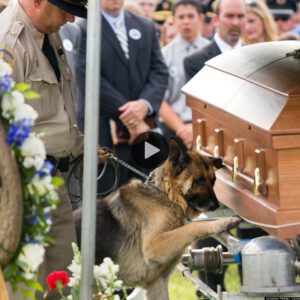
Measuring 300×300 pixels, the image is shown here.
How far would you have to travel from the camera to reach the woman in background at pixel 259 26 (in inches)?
458

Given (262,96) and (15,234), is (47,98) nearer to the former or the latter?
(262,96)

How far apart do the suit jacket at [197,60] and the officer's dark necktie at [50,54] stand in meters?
2.75

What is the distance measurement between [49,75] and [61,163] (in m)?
0.51

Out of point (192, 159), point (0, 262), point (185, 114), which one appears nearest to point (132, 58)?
point (185, 114)

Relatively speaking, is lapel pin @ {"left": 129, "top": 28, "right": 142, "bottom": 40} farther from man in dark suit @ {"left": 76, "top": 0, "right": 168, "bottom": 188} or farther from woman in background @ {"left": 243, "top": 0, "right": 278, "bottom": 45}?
woman in background @ {"left": 243, "top": 0, "right": 278, "bottom": 45}

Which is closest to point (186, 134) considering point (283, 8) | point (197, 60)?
point (197, 60)

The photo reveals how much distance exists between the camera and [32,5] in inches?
253

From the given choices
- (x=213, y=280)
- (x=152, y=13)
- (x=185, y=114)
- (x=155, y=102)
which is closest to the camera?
(x=213, y=280)

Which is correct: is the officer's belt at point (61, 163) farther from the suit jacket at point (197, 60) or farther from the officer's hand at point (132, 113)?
the officer's hand at point (132, 113)

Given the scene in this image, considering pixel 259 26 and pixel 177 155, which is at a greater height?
pixel 177 155

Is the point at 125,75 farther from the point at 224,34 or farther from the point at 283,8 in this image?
the point at 283,8

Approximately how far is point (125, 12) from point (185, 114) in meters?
1.74

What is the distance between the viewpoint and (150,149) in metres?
6.63

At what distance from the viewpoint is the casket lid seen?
19.3ft
